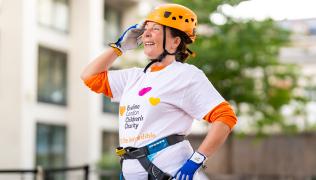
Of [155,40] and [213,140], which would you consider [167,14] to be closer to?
[155,40]

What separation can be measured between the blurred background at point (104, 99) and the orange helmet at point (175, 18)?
5732 mm

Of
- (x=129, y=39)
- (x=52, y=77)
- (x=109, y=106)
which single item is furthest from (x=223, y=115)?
(x=109, y=106)

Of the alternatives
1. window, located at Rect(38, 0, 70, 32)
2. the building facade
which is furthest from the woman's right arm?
window, located at Rect(38, 0, 70, 32)

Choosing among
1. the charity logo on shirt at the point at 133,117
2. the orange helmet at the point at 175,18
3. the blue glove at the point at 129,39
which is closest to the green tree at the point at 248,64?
the blue glove at the point at 129,39

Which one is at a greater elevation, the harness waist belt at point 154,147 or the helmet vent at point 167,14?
the helmet vent at point 167,14

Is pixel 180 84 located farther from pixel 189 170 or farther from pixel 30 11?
pixel 30 11

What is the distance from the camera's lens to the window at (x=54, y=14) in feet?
37.5

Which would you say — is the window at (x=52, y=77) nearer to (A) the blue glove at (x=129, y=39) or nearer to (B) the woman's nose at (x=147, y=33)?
(A) the blue glove at (x=129, y=39)

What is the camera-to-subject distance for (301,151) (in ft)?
34.4

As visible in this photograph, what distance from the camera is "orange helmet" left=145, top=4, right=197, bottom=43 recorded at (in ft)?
6.27

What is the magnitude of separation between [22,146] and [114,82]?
887cm

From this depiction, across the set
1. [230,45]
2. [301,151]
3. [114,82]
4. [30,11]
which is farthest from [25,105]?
[114,82]

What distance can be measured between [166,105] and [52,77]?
33.9ft

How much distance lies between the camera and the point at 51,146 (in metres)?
11.7
